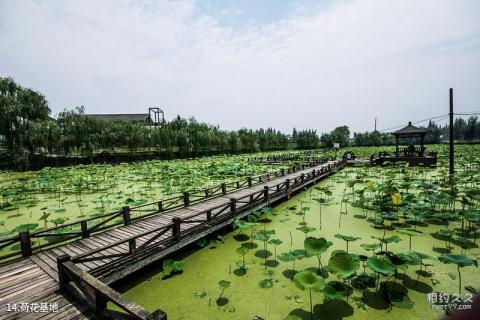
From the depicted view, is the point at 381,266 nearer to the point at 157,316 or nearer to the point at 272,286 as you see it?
the point at 272,286

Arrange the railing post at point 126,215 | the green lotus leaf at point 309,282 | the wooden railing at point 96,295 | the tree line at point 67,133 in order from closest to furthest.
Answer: the wooden railing at point 96,295
the green lotus leaf at point 309,282
the railing post at point 126,215
the tree line at point 67,133

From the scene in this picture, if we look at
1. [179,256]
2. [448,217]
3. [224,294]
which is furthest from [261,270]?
[448,217]

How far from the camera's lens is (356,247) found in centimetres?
688

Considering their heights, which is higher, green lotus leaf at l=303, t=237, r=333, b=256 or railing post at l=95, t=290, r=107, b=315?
green lotus leaf at l=303, t=237, r=333, b=256

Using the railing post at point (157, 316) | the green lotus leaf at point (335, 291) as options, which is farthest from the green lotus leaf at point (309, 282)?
the railing post at point (157, 316)

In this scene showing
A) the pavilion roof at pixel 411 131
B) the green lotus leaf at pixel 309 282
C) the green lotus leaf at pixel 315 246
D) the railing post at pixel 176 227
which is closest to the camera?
the green lotus leaf at pixel 309 282

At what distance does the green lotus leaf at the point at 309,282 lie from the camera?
13.7 feet

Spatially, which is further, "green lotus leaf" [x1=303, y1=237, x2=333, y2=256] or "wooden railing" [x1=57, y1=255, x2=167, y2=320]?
"green lotus leaf" [x1=303, y1=237, x2=333, y2=256]

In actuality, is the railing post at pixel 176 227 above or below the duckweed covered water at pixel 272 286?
above

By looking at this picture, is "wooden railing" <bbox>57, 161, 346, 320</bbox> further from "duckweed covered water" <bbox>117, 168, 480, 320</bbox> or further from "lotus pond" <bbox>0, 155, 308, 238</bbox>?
"lotus pond" <bbox>0, 155, 308, 238</bbox>

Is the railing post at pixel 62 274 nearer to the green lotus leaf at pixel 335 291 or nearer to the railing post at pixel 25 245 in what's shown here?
the railing post at pixel 25 245

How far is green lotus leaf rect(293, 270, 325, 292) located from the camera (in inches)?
164

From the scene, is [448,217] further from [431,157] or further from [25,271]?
[431,157]

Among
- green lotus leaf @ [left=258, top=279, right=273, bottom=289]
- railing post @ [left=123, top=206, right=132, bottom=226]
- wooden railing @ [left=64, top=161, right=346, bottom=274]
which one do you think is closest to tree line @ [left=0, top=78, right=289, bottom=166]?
railing post @ [left=123, top=206, right=132, bottom=226]
